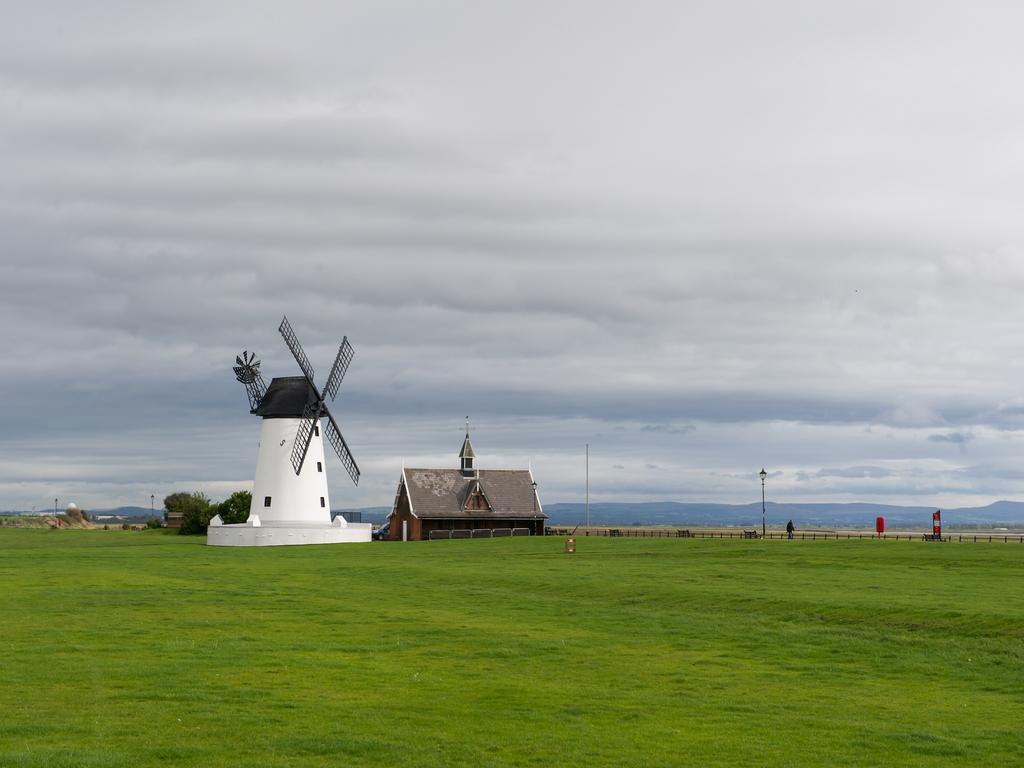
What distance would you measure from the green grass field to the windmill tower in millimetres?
41457

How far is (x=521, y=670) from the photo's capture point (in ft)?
82.3

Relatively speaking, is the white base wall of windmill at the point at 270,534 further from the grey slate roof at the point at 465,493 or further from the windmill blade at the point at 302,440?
the grey slate roof at the point at 465,493

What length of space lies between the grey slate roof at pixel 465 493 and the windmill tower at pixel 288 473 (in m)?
9.13

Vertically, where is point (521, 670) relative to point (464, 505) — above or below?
below

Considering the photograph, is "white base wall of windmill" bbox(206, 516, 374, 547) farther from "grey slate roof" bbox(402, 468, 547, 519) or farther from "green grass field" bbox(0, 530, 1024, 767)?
"green grass field" bbox(0, 530, 1024, 767)

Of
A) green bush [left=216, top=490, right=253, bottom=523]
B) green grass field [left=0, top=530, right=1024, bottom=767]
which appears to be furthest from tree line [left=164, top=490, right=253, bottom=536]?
green grass field [left=0, top=530, right=1024, bottom=767]

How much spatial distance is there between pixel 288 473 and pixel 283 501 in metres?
2.15

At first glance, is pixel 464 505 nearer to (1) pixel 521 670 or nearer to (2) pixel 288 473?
(2) pixel 288 473

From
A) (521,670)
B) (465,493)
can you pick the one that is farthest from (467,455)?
(521,670)

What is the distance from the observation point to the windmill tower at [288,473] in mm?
90812

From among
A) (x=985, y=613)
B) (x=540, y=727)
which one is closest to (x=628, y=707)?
(x=540, y=727)

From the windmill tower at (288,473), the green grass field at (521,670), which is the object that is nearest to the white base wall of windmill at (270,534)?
the windmill tower at (288,473)

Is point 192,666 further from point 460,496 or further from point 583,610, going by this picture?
point 460,496

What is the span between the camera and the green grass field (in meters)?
17.9
